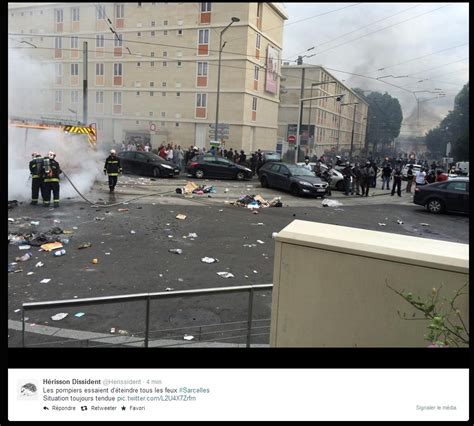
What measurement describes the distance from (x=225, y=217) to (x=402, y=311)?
8266 millimetres

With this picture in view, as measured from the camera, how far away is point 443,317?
1953mm

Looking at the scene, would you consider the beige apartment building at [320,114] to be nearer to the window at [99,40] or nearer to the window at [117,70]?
the window at [99,40]

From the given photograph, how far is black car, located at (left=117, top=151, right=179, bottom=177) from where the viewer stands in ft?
62.0

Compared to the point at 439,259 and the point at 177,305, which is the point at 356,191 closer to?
the point at 177,305

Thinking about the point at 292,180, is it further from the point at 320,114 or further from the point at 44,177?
the point at 44,177

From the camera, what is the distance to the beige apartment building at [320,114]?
10791 mm

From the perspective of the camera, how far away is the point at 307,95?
89.5ft

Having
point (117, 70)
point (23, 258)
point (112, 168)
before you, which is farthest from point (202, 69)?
point (23, 258)

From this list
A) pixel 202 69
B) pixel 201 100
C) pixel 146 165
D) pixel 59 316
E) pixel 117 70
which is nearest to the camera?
pixel 59 316

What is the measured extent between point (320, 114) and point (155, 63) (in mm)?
11630

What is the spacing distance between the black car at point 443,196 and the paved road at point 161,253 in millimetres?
361

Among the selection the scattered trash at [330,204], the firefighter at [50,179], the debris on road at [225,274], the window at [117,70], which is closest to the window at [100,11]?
the debris on road at [225,274]

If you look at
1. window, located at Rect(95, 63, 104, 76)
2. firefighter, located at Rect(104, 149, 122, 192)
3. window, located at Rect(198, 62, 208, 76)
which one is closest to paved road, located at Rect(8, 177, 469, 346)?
firefighter, located at Rect(104, 149, 122, 192)
